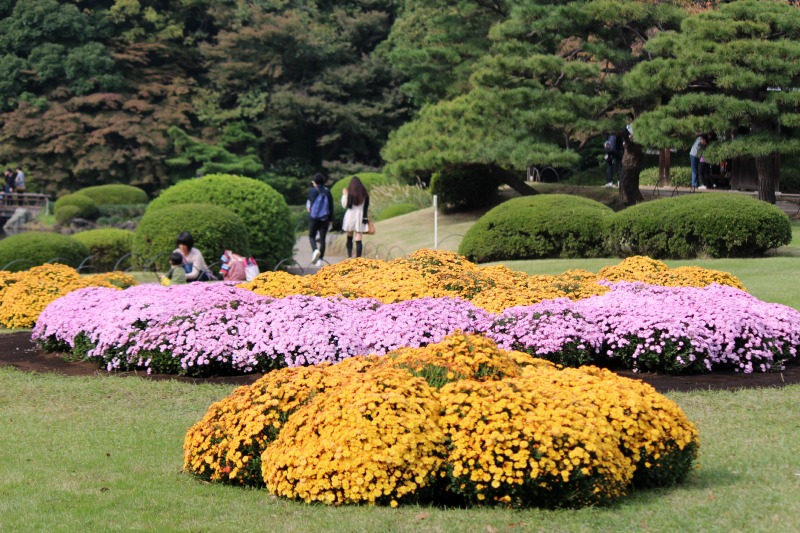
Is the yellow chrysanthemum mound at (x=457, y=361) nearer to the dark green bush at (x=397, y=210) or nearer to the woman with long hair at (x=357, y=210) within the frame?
the woman with long hair at (x=357, y=210)

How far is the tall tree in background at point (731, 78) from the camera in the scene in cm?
2055

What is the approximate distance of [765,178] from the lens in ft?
73.2

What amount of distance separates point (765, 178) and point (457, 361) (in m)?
17.9

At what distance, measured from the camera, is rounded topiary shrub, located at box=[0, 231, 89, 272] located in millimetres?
18375

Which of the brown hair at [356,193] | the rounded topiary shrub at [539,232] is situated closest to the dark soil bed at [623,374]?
the brown hair at [356,193]

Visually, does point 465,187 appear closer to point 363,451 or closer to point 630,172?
point 630,172

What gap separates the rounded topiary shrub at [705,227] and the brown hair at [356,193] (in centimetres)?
447

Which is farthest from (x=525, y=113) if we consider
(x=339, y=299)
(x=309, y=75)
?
(x=309, y=75)

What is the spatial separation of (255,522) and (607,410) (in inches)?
78.1

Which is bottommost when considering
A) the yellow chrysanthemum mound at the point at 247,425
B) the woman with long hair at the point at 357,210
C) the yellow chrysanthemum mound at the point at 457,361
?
the yellow chrysanthemum mound at the point at 247,425

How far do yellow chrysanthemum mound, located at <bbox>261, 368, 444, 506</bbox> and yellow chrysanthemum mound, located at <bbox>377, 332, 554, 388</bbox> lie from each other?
48 cm

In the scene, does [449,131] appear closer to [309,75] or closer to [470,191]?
[470,191]

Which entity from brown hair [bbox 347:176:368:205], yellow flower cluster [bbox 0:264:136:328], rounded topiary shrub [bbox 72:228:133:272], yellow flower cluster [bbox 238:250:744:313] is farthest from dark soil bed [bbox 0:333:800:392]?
rounded topiary shrub [bbox 72:228:133:272]

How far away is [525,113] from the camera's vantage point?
72.0 ft
